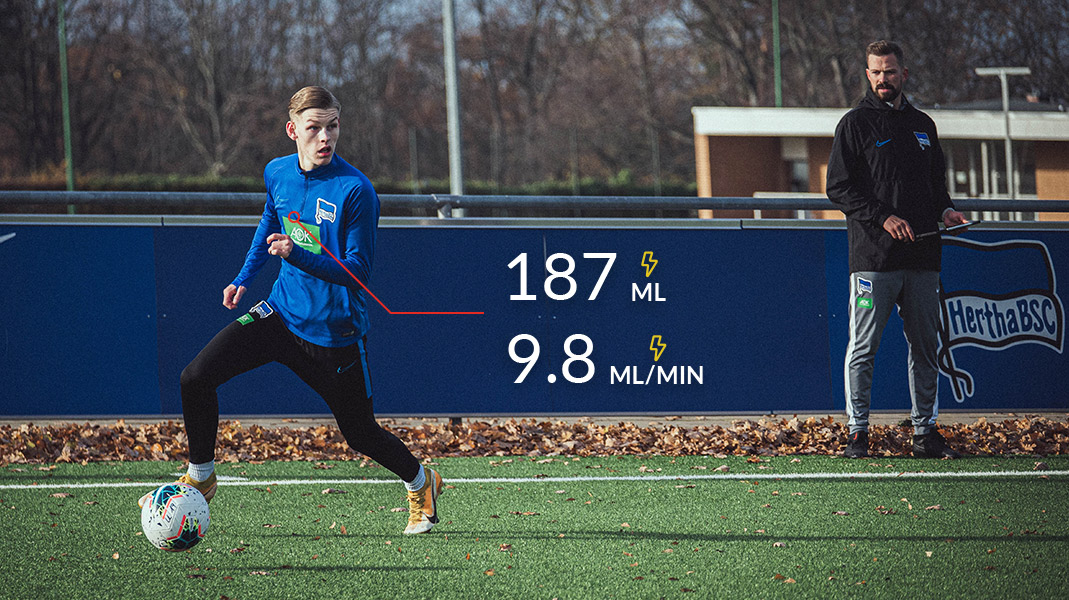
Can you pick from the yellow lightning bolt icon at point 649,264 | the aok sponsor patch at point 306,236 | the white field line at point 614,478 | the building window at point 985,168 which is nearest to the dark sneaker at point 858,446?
the white field line at point 614,478

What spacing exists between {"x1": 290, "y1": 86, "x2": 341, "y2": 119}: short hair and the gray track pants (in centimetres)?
361

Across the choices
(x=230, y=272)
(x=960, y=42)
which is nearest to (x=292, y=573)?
(x=230, y=272)

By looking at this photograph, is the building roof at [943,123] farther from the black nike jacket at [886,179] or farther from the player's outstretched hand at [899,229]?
the player's outstretched hand at [899,229]

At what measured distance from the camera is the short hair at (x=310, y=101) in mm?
4855

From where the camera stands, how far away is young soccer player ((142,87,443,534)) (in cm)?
481

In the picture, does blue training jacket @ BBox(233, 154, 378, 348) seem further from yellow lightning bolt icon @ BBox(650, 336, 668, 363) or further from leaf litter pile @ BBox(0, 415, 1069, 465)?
yellow lightning bolt icon @ BBox(650, 336, 668, 363)

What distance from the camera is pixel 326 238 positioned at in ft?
15.9

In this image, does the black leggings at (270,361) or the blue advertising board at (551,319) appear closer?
the black leggings at (270,361)

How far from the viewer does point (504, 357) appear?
768 cm

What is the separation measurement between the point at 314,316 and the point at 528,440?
302 cm

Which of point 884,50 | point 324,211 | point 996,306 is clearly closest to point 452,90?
point 996,306

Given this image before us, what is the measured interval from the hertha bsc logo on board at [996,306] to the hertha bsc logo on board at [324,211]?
483 centimetres

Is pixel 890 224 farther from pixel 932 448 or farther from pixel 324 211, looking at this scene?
pixel 324 211

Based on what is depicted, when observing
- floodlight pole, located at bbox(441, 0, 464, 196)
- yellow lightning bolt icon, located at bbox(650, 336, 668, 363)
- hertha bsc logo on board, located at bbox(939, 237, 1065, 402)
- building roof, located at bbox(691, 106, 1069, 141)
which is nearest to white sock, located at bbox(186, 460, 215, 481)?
yellow lightning bolt icon, located at bbox(650, 336, 668, 363)
